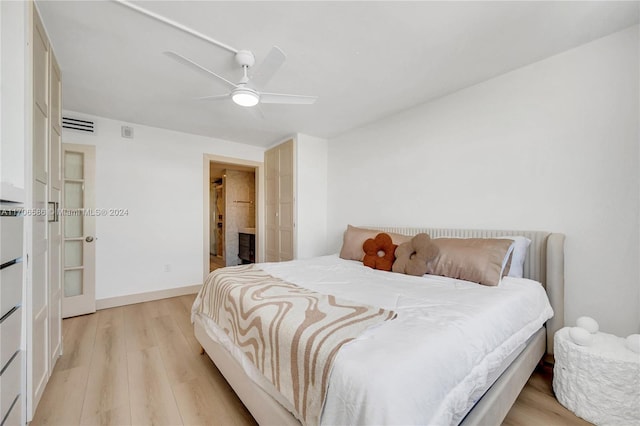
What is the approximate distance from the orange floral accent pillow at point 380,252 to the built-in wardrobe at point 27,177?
231 centimetres

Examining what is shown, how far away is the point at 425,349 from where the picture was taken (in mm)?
943

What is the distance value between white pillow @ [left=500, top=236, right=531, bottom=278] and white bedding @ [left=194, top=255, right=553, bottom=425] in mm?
123

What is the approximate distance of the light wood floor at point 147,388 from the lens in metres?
1.51

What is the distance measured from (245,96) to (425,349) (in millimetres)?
1804

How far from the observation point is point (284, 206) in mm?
4184

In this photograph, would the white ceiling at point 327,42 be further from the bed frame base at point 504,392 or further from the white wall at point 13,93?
the bed frame base at point 504,392

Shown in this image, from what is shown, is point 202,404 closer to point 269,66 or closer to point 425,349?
point 425,349

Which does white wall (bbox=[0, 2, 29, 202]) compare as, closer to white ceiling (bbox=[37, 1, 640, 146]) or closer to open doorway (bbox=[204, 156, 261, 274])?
white ceiling (bbox=[37, 1, 640, 146])

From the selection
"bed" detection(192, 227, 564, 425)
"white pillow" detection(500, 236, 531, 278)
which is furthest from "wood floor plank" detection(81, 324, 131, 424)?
"white pillow" detection(500, 236, 531, 278)

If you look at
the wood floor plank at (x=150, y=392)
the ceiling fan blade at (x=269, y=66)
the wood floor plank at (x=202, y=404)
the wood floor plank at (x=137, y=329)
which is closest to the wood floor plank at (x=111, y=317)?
the wood floor plank at (x=137, y=329)

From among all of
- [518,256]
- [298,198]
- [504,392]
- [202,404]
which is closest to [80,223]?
[298,198]

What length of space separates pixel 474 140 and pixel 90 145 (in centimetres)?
440

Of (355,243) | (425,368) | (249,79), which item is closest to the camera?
(425,368)

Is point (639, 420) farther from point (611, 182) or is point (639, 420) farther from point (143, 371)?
point (143, 371)
